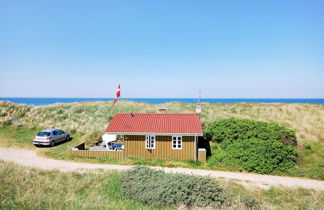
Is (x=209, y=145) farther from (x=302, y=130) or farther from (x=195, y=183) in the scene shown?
(x=302, y=130)

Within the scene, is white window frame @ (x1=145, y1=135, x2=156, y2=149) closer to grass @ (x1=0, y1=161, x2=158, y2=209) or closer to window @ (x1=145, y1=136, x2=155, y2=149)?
window @ (x1=145, y1=136, x2=155, y2=149)

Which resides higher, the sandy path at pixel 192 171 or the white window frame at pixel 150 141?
the white window frame at pixel 150 141

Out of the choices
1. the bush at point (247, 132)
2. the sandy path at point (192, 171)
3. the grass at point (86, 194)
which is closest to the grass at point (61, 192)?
the grass at point (86, 194)

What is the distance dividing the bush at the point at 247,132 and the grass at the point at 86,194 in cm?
928

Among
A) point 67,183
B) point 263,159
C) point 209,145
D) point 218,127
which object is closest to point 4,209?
point 67,183

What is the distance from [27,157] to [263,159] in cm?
2021

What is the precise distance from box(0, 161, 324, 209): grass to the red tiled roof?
20.3 feet

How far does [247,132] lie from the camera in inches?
861

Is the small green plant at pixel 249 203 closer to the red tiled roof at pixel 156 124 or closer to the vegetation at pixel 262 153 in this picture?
the vegetation at pixel 262 153

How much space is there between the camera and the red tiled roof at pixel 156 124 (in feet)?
60.0

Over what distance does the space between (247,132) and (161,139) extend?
1021cm

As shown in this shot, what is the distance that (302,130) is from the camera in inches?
1100

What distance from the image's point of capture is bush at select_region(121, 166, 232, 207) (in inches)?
342

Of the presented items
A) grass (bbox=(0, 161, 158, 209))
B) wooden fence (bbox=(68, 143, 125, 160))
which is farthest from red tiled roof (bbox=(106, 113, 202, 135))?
grass (bbox=(0, 161, 158, 209))
